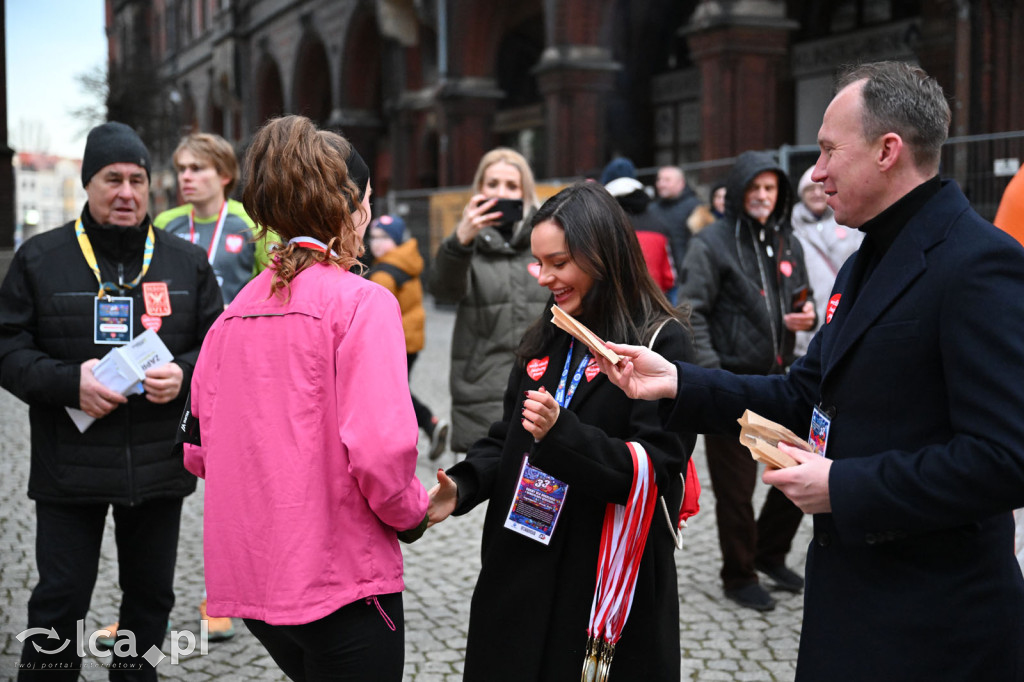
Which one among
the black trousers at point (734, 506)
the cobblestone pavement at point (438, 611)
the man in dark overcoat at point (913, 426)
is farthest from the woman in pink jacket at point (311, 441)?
the black trousers at point (734, 506)

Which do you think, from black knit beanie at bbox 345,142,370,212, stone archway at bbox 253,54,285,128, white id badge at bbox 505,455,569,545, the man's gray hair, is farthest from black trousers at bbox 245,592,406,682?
stone archway at bbox 253,54,285,128

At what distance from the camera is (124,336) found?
11.5ft

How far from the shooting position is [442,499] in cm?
262

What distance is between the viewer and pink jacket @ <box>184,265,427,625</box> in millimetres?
2213

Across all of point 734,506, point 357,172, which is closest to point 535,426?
point 357,172

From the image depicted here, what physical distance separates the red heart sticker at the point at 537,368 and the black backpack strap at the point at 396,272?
4.40 metres

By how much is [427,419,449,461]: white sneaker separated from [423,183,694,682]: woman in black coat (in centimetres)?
492

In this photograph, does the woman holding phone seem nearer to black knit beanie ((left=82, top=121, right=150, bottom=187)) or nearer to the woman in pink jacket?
black knit beanie ((left=82, top=121, right=150, bottom=187))

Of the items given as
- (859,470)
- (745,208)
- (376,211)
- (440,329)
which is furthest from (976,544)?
(376,211)

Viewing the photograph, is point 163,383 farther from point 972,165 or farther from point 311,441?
point 972,165

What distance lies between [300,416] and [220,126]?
4371cm

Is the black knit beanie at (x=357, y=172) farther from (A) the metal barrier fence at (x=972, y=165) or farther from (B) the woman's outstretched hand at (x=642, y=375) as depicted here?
(A) the metal barrier fence at (x=972, y=165)

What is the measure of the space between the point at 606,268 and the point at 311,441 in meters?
0.91

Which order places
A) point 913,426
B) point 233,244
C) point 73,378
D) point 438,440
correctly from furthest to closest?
point 438,440, point 233,244, point 73,378, point 913,426
